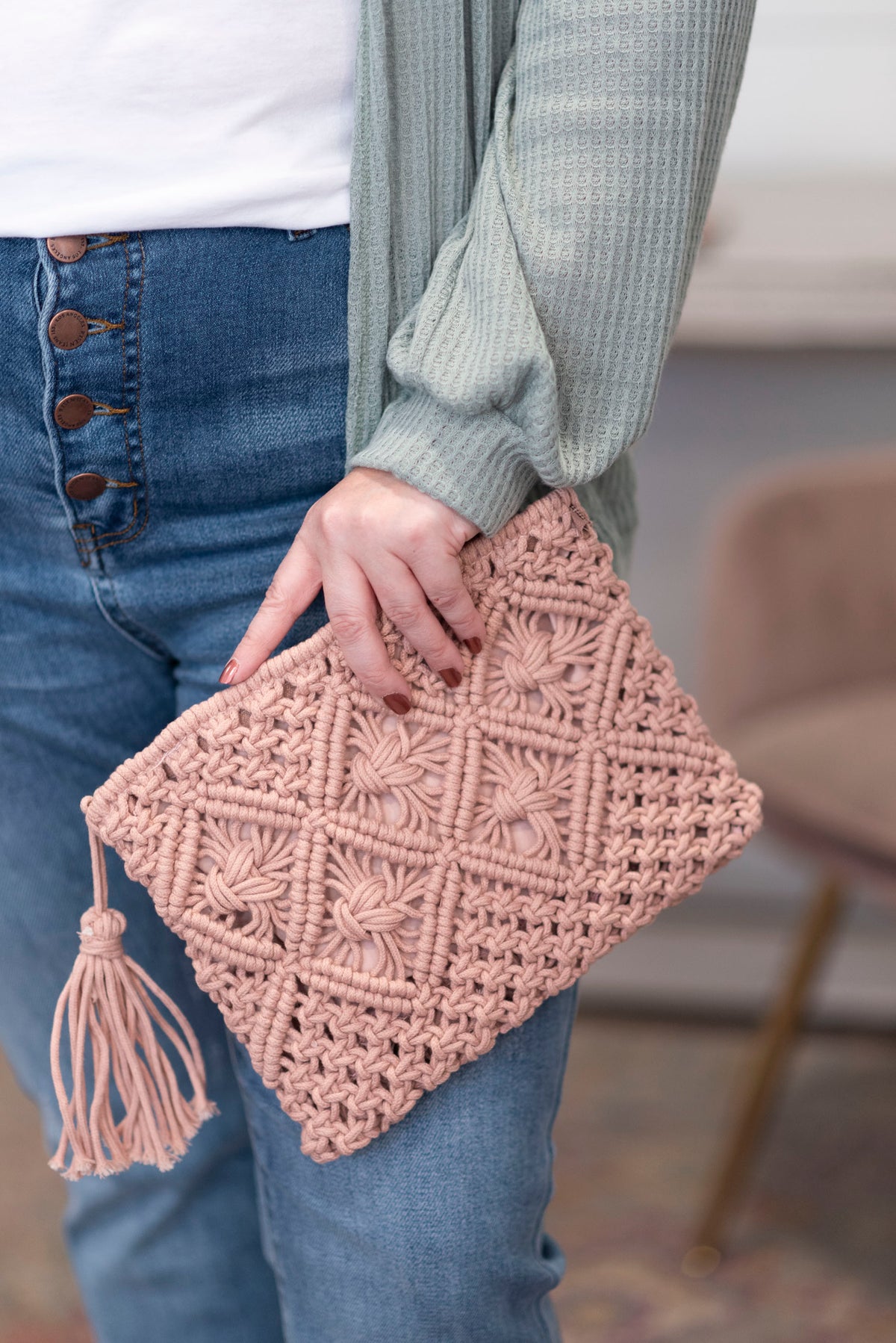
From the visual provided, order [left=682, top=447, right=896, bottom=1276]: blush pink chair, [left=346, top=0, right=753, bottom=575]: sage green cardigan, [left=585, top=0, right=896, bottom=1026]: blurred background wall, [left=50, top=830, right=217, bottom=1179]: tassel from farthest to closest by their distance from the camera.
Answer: [left=585, top=0, right=896, bottom=1026]: blurred background wall
[left=682, top=447, right=896, bottom=1276]: blush pink chair
[left=50, top=830, right=217, bottom=1179]: tassel
[left=346, top=0, right=753, bottom=575]: sage green cardigan

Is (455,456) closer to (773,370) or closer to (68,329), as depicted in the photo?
(68,329)

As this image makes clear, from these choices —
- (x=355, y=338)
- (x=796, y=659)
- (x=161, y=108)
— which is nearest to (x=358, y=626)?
(x=355, y=338)

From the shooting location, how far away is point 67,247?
535 millimetres

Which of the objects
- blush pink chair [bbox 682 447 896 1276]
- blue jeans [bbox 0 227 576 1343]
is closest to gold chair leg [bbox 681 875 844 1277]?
blush pink chair [bbox 682 447 896 1276]

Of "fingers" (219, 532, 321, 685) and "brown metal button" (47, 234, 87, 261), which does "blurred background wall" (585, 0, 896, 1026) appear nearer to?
"fingers" (219, 532, 321, 685)

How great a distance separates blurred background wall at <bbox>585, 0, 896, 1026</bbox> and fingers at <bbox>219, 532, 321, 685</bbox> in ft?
2.58

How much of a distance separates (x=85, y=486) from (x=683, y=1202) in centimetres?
116

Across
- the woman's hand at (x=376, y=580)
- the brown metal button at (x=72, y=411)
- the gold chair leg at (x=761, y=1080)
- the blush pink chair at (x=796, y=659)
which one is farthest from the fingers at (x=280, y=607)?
the gold chair leg at (x=761, y=1080)

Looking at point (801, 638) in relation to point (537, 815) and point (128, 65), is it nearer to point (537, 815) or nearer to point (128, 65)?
point (537, 815)

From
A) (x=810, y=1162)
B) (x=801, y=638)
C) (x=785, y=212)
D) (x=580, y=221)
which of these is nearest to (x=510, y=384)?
(x=580, y=221)

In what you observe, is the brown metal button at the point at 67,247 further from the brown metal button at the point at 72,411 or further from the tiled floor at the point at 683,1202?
the tiled floor at the point at 683,1202

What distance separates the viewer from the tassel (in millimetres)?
621

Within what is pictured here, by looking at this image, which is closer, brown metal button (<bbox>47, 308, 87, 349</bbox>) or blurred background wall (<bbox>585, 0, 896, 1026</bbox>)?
brown metal button (<bbox>47, 308, 87, 349</bbox>)

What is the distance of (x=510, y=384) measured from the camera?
51 centimetres
